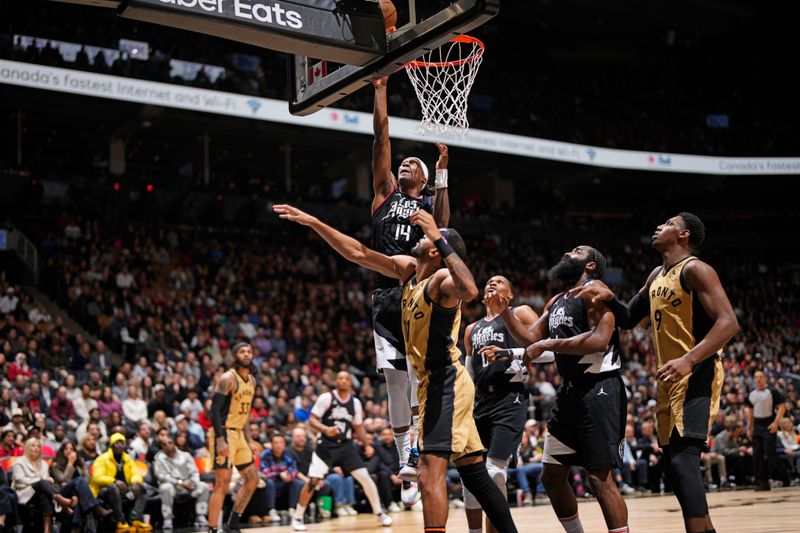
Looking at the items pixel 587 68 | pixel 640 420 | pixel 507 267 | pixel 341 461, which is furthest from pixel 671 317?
pixel 587 68

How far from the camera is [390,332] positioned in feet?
20.9

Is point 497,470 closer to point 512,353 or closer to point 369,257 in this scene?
point 512,353

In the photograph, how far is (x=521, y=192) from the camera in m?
33.5

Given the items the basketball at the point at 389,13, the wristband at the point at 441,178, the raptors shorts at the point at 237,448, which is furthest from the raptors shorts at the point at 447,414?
the raptors shorts at the point at 237,448

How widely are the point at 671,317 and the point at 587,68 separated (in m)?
31.8

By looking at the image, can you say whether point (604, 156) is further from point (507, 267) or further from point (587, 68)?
point (587, 68)

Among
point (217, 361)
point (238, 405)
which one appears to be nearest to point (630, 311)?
point (238, 405)

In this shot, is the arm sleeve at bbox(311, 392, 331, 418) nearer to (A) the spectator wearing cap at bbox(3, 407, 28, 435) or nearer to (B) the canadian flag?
(A) the spectator wearing cap at bbox(3, 407, 28, 435)

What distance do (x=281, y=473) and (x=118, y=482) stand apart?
2455mm

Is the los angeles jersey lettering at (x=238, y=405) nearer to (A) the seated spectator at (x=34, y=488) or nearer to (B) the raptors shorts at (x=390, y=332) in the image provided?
(A) the seated spectator at (x=34, y=488)

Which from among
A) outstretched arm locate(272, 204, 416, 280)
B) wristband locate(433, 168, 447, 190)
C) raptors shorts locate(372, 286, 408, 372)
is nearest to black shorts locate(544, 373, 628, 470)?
raptors shorts locate(372, 286, 408, 372)

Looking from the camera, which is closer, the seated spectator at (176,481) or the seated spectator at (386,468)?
the seated spectator at (176,481)

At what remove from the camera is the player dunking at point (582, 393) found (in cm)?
559

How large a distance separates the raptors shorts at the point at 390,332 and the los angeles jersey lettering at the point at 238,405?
416 cm
